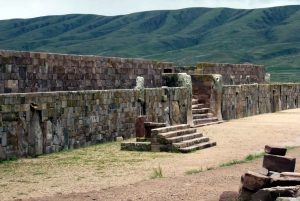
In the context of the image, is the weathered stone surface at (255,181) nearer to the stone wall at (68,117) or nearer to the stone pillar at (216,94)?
the stone wall at (68,117)

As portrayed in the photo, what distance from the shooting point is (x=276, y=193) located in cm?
779

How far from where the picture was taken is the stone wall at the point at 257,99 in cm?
2545

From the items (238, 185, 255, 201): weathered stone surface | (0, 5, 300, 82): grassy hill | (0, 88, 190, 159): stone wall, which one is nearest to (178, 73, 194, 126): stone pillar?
(0, 88, 190, 159): stone wall

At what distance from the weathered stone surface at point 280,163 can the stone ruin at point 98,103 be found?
15.1 feet

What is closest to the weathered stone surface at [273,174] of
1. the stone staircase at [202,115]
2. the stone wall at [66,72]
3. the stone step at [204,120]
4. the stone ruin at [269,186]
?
the stone ruin at [269,186]

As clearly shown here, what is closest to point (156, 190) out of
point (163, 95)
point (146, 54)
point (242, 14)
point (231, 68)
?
point (163, 95)

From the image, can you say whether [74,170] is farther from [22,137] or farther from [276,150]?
[276,150]

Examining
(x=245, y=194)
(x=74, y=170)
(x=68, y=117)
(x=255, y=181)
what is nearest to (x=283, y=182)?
(x=255, y=181)

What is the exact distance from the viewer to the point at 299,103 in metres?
36.9

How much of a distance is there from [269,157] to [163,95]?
10.6 meters

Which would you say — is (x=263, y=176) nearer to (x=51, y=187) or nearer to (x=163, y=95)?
(x=51, y=187)

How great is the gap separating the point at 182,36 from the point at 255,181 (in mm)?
151194

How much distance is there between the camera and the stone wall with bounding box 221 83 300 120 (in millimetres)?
25453

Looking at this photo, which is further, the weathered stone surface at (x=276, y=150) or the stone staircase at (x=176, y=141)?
the stone staircase at (x=176, y=141)
